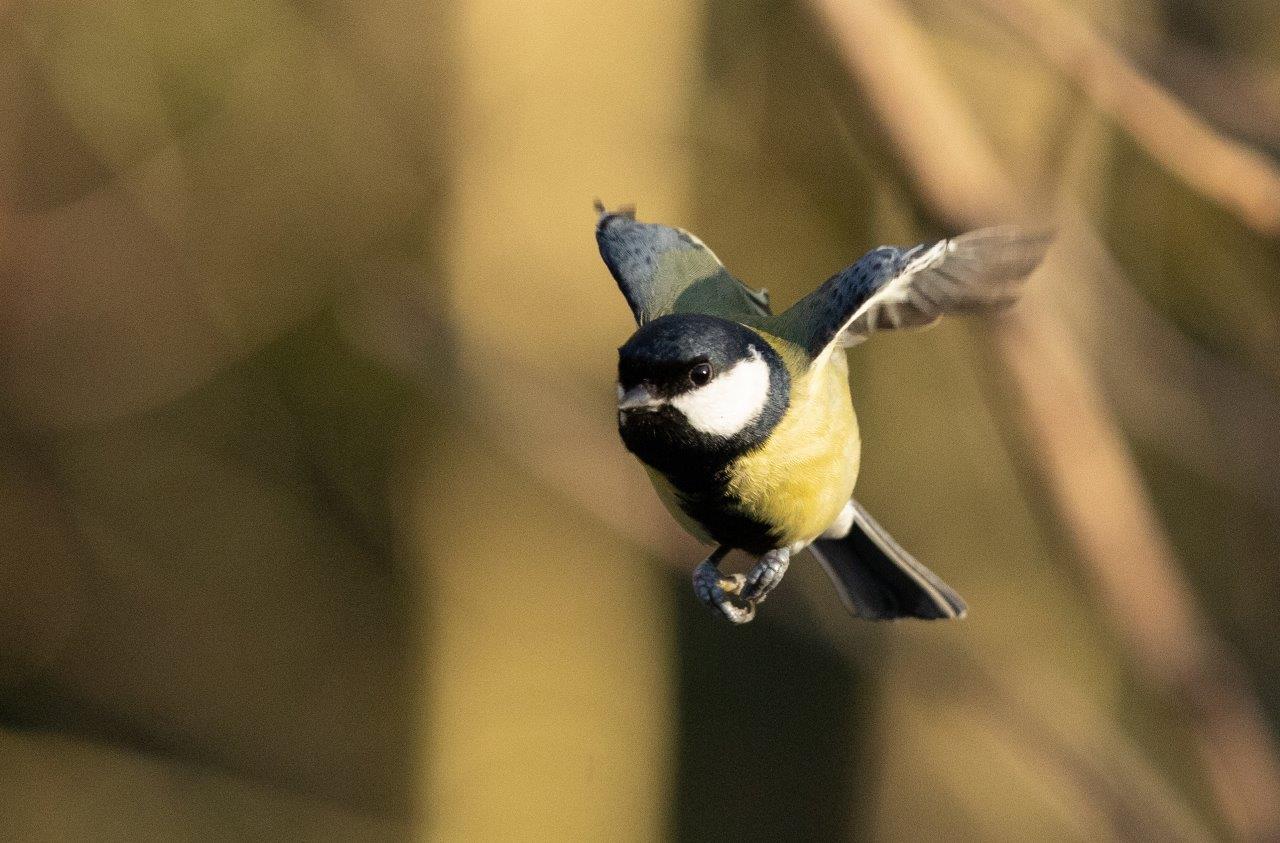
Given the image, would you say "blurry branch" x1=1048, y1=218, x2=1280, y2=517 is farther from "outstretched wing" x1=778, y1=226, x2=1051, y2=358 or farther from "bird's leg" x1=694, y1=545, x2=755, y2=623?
"bird's leg" x1=694, y1=545, x2=755, y2=623

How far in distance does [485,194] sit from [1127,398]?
4.54ft

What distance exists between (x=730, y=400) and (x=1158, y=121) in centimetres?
89

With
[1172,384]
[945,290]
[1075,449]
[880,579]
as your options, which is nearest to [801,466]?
[945,290]

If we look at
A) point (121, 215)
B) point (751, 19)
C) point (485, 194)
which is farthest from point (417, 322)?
point (751, 19)

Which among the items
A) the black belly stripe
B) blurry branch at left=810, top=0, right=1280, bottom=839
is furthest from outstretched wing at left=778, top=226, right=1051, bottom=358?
blurry branch at left=810, top=0, right=1280, bottom=839

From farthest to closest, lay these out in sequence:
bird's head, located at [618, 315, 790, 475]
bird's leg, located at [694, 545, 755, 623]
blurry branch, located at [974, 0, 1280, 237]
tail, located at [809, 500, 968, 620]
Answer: blurry branch, located at [974, 0, 1280, 237] < tail, located at [809, 500, 968, 620] < bird's leg, located at [694, 545, 755, 623] < bird's head, located at [618, 315, 790, 475]

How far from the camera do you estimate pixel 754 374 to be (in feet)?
Result: 3.33

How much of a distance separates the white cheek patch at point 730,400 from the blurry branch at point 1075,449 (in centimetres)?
70

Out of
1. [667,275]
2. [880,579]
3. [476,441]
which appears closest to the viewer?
→ [667,275]

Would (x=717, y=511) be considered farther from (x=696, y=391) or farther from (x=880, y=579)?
(x=880, y=579)

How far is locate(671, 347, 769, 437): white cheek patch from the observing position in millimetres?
966

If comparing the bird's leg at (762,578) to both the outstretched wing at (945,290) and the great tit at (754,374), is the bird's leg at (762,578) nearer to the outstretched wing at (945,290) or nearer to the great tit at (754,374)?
the great tit at (754,374)

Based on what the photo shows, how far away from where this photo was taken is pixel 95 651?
9.92 feet

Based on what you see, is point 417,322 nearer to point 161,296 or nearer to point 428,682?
point 161,296
